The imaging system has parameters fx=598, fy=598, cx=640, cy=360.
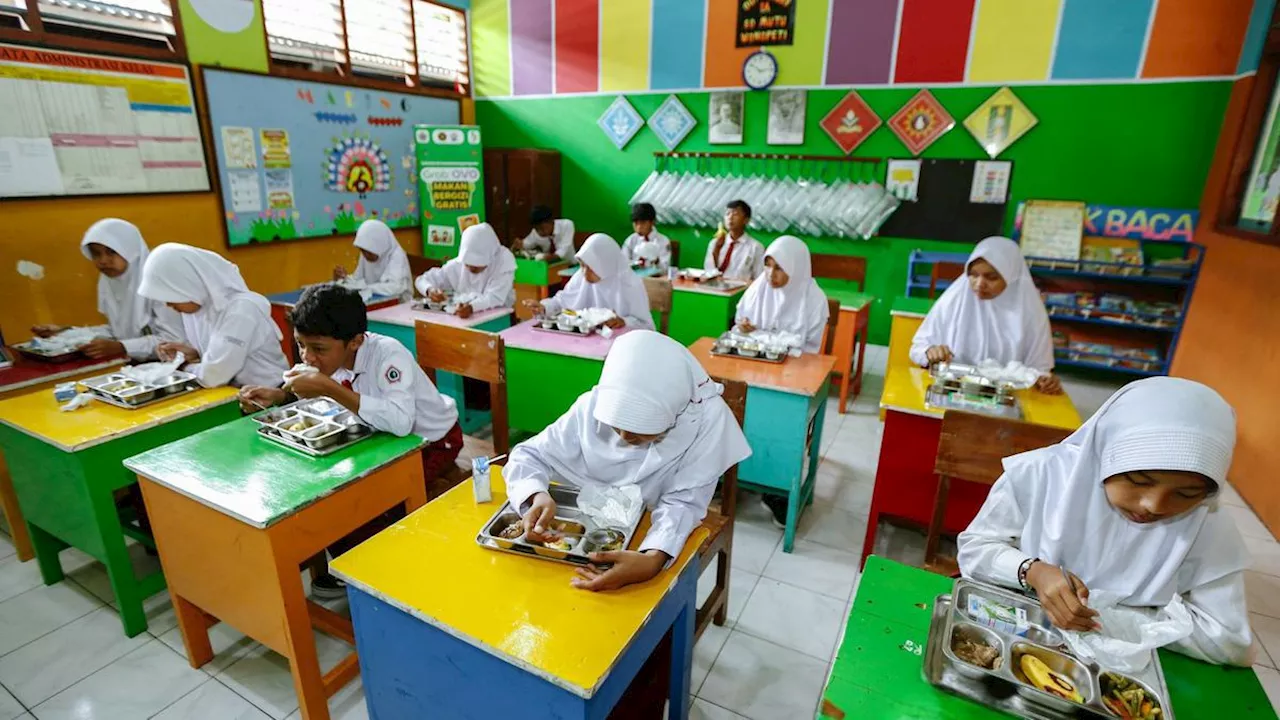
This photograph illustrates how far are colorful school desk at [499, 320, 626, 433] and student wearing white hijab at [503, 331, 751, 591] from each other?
1381 millimetres

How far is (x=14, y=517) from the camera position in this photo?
279 cm

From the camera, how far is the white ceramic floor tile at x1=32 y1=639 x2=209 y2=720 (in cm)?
208

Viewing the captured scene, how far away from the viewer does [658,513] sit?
1653 mm

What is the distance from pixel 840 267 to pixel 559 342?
312cm

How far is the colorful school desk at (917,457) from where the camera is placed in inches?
99.5

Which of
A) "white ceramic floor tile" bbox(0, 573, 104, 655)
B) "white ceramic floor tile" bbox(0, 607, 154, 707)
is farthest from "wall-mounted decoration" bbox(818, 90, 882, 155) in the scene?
"white ceramic floor tile" bbox(0, 573, 104, 655)

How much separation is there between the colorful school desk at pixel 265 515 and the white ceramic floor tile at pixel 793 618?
148 cm

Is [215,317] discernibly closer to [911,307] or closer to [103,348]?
[103,348]

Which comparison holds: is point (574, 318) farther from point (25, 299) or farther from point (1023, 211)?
point (1023, 211)

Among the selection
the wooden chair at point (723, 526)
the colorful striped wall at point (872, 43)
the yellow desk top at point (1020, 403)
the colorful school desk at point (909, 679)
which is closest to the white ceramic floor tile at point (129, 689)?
the wooden chair at point (723, 526)

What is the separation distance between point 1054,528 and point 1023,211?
5062mm

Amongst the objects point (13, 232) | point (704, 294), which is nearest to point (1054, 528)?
point (704, 294)

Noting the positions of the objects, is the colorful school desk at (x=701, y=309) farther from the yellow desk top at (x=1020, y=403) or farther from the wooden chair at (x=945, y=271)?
the yellow desk top at (x=1020, y=403)

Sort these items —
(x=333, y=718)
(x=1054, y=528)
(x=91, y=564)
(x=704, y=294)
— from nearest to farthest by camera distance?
(x=1054, y=528) → (x=333, y=718) → (x=91, y=564) → (x=704, y=294)
